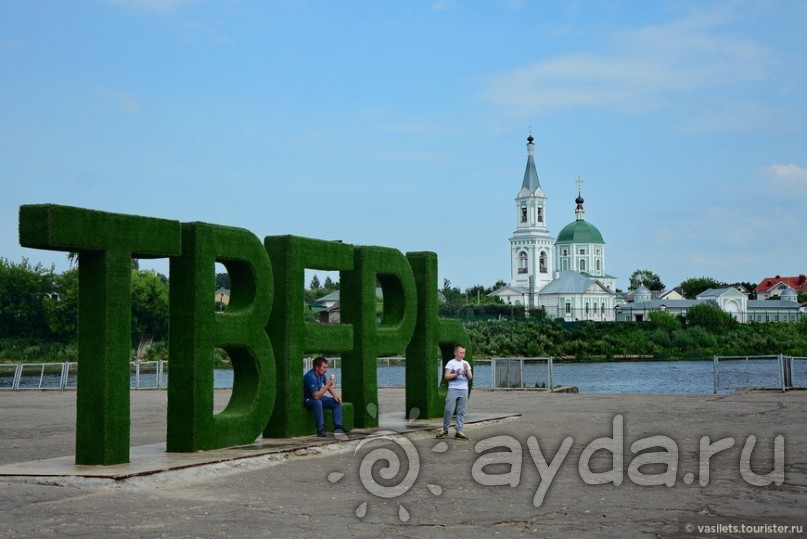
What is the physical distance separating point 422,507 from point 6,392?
99.3 ft

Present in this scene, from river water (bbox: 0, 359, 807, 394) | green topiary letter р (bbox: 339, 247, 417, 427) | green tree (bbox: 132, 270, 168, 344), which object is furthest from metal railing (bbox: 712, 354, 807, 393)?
green tree (bbox: 132, 270, 168, 344)

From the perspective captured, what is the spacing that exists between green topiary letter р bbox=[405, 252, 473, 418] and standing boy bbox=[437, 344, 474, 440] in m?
3.00

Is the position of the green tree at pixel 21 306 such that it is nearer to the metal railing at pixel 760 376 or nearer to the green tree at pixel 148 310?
the green tree at pixel 148 310

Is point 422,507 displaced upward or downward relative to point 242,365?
downward

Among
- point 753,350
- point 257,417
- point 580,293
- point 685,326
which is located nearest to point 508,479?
point 257,417

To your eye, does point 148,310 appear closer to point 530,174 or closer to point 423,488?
point 423,488

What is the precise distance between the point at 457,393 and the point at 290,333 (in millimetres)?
3097

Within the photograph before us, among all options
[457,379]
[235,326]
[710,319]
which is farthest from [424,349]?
[710,319]

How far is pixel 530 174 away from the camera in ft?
635

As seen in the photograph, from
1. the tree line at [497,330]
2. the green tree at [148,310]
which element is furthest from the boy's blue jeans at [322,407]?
the green tree at [148,310]

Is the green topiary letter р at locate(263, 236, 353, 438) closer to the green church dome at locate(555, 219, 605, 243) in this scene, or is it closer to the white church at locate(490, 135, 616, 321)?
the white church at locate(490, 135, 616, 321)

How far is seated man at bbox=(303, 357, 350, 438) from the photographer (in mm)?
18344

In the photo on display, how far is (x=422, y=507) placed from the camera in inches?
456

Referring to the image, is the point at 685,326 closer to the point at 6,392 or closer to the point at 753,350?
the point at 753,350
